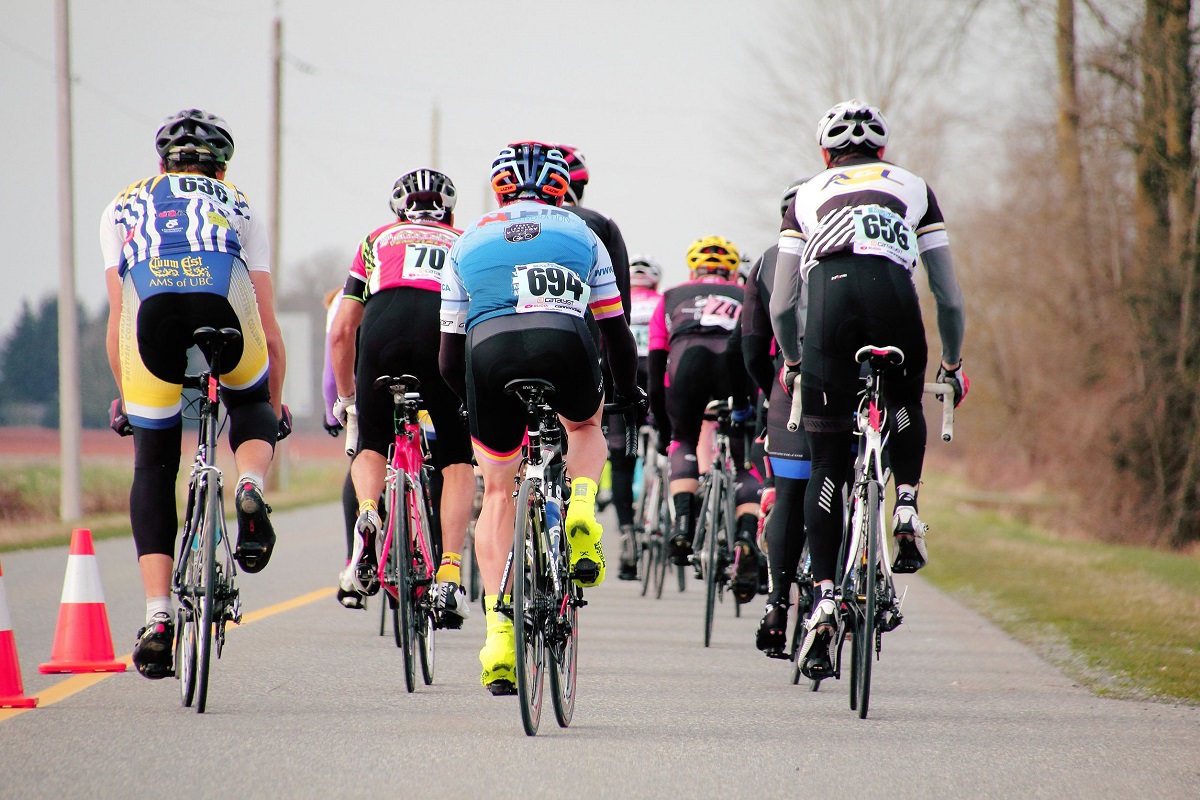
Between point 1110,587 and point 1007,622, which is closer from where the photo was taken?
point 1007,622

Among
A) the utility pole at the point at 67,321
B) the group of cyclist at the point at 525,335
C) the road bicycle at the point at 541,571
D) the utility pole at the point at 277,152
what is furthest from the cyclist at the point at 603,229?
the utility pole at the point at 277,152

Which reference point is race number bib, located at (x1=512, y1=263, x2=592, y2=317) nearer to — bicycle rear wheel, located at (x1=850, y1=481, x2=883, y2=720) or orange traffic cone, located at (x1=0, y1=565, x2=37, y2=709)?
bicycle rear wheel, located at (x1=850, y1=481, x2=883, y2=720)

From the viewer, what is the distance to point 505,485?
597 cm

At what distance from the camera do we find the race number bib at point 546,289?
5719mm

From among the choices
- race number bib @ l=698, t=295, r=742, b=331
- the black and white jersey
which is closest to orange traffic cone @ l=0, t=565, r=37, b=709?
the black and white jersey

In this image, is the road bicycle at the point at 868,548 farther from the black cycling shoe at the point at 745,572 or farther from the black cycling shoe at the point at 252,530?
the black cycling shoe at the point at 745,572

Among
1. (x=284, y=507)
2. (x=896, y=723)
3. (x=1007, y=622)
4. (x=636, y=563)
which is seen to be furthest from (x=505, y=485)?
(x=284, y=507)

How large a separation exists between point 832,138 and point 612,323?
1.30m

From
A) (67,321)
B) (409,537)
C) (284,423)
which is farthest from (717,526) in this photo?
(67,321)

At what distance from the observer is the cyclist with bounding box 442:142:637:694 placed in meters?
5.69

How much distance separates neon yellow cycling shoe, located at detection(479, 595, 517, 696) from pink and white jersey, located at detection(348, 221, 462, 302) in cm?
250

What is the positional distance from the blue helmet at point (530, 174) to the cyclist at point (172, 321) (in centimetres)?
109

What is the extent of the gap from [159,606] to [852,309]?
9.73 ft

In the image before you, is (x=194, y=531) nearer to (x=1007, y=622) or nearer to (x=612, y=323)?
(x=612, y=323)
